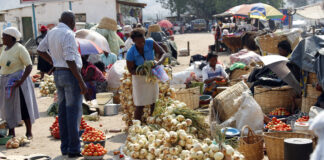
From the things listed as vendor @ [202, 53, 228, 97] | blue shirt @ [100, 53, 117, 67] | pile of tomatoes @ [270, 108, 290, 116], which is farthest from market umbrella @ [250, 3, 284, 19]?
pile of tomatoes @ [270, 108, 290, 116]

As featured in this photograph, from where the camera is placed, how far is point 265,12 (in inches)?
711

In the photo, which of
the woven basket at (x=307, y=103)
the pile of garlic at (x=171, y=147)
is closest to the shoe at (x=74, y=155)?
the pile of garlic at (x=171, y=147)

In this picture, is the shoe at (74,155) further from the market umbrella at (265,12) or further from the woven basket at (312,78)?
the market umbrella at (265,12)

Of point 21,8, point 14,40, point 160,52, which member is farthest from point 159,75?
point 21,8

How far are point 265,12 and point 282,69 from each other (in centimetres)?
1167

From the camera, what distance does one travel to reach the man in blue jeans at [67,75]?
16.7 ft

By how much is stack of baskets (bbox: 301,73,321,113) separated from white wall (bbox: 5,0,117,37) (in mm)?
17239

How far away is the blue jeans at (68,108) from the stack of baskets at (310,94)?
3570mm

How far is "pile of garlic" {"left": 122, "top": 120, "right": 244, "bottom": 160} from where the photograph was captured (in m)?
4.14

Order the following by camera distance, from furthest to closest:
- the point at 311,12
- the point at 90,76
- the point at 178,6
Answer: the point at 178,6
the point at 311,12
the point at 90,76

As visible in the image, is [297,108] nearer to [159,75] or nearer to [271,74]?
[271,74]

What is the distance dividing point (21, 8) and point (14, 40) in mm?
21774

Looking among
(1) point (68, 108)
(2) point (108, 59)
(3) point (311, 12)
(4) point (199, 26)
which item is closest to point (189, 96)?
(1) point (68, 108)

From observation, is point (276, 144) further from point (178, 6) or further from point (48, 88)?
point (178, 6)
